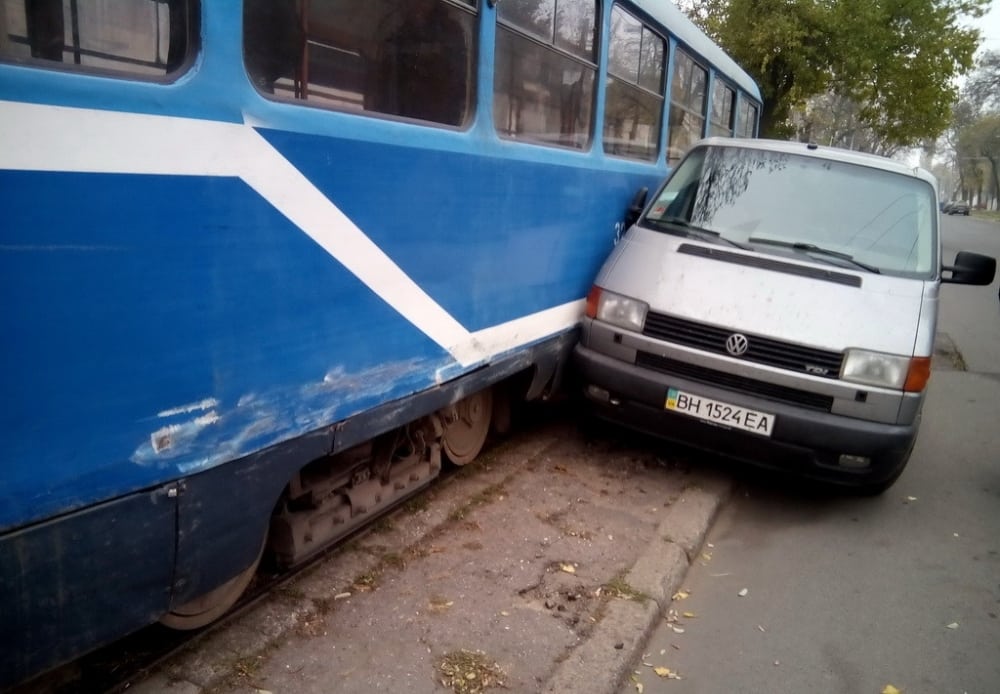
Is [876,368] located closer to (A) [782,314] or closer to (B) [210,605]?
(A) [782,314]

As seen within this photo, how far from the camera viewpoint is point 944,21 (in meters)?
21.2

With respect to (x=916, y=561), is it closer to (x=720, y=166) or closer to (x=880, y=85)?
(x=720, y=166)

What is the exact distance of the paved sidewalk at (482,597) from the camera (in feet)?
9.10

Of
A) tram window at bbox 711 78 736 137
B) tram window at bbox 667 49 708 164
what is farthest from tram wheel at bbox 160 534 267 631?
tram window at bbox 711 78 736 137

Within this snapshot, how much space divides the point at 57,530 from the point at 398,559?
5.85ft

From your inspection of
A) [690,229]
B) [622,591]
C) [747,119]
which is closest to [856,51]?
[747,119]

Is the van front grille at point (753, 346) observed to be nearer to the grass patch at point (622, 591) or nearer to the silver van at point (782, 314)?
the silver van at point (782, 314)

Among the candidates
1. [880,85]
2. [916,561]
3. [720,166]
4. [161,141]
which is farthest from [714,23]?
[161,141]

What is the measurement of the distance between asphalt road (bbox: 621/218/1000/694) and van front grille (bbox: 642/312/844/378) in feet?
3.26

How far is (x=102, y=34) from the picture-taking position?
1966 mm

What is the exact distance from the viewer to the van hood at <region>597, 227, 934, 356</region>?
4.18 meters

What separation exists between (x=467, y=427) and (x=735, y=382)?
1530 mm

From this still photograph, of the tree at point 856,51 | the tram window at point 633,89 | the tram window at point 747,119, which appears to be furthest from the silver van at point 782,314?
the tree at point 856,51

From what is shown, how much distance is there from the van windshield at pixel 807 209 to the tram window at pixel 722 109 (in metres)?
2.29
